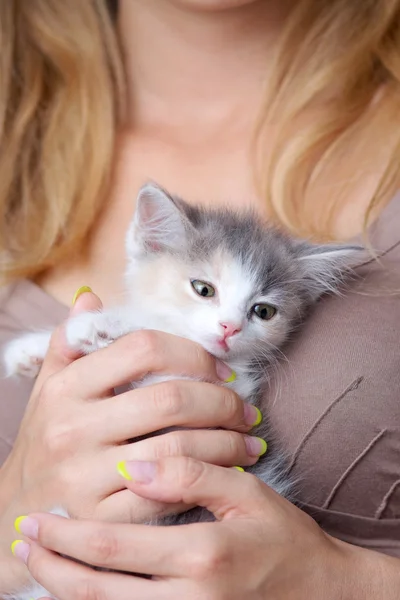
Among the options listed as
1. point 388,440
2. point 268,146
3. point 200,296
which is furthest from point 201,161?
point 388,440

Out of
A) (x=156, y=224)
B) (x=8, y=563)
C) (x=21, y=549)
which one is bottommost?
(x=8, y=563)

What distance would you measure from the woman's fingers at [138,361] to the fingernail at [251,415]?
104mm

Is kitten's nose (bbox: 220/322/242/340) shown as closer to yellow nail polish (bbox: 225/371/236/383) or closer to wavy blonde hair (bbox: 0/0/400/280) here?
yellow nail polish (bbox: 225/371/236/383)

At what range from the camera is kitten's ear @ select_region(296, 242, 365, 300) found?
4.89 feet

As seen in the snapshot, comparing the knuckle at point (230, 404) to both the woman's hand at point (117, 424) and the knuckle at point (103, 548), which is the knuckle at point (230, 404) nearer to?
the woman's hand at point (117, 424)

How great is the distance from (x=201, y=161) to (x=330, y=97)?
0.41 m

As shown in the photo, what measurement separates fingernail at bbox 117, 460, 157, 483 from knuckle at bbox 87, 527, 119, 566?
10cm

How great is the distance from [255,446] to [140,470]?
0.28 m

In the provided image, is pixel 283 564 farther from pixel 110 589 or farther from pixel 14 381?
pixel 14 381

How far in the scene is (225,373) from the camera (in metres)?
1.44

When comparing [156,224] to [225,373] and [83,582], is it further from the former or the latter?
[83,582]

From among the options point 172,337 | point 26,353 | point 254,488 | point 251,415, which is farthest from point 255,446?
point 26,353

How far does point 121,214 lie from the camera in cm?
197

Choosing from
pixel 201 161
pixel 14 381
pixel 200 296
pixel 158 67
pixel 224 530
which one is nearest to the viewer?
pixel 224 530
